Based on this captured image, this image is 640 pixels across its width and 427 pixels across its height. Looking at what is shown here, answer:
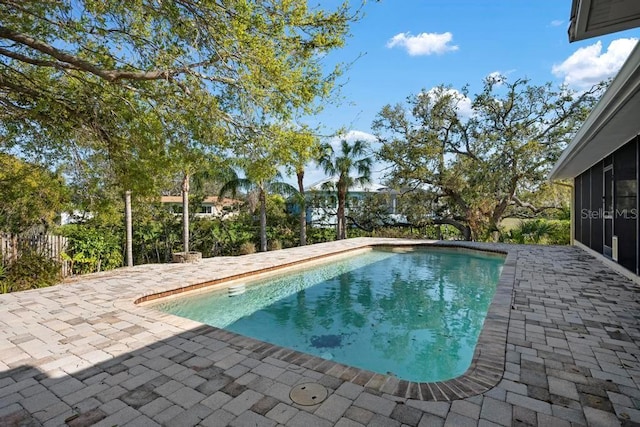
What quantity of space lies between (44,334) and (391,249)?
12644 millimetres

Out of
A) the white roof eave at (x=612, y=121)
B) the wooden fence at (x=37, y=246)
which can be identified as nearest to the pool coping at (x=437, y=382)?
the white roof eave at (x=612, y=121)

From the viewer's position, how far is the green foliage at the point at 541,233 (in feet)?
50.0

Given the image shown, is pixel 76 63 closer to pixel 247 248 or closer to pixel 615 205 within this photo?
pixel 247 248

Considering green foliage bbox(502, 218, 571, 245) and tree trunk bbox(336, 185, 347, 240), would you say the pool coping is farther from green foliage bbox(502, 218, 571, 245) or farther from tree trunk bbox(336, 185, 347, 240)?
green foliage bbox(502, 218, 571, 245)

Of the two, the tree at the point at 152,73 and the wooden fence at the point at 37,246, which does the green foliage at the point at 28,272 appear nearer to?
the wooden fence at the point at 37,246

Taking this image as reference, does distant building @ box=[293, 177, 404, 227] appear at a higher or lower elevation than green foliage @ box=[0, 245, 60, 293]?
higher

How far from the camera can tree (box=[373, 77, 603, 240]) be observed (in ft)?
53.0

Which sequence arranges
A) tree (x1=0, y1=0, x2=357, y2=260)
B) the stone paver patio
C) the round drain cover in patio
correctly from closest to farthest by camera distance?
the stone paver patio
the round drain cover in patio
tree (x1=0, y1=0, x2=357, y2=260)

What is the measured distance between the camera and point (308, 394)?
2.95 meters

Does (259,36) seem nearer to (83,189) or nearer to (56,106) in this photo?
(56,106)

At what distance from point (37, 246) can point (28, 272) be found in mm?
909

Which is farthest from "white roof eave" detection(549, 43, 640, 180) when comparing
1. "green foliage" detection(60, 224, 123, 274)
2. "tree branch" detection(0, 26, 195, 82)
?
"green foliage" detection(60, 224, 123, 274)

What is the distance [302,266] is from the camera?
11.0 meters

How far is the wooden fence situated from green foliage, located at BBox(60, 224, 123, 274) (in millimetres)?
339
